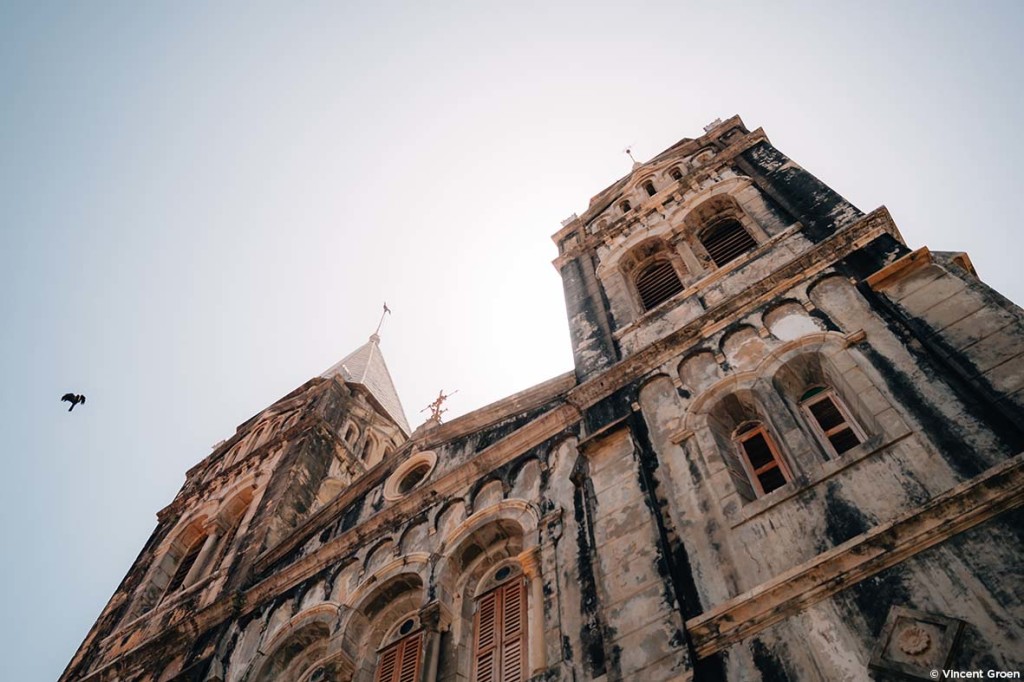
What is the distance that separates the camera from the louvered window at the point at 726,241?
14117 mm

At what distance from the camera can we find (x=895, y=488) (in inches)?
289

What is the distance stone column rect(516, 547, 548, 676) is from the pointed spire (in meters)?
17.1

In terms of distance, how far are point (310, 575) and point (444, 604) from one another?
4.13 metres

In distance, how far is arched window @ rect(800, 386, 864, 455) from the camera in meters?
8.74

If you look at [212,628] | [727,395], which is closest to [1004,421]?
[727,395]

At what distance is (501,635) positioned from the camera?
32.8 ft

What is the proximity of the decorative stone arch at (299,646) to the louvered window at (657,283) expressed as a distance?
27.1 feet

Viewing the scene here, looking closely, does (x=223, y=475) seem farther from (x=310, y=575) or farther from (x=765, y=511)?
(x=765, y=511)

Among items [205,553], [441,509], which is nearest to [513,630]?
[441,509]

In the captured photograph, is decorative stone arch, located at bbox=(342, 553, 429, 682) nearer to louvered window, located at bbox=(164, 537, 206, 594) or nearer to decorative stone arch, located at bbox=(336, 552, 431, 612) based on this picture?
decorative stone arch, located at bbox=(336, 552, 431, 612)

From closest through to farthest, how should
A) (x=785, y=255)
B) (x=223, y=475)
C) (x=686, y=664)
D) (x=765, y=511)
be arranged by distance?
1. (x=686, y=664)
2. (x=765, y=511)
3. (x=785, y=255)
4. (x=223, y=475)

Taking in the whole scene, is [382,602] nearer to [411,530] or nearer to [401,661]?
[411,530]

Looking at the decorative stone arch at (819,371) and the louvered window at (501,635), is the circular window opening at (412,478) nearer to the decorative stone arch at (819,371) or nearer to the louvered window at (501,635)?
the louvered window at (501,635)

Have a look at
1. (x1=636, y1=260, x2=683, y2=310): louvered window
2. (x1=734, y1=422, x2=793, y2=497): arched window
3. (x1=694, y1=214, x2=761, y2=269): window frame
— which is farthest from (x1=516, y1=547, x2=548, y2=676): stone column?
(x1=694, y1=214, x2=761, y2=269): window frame
